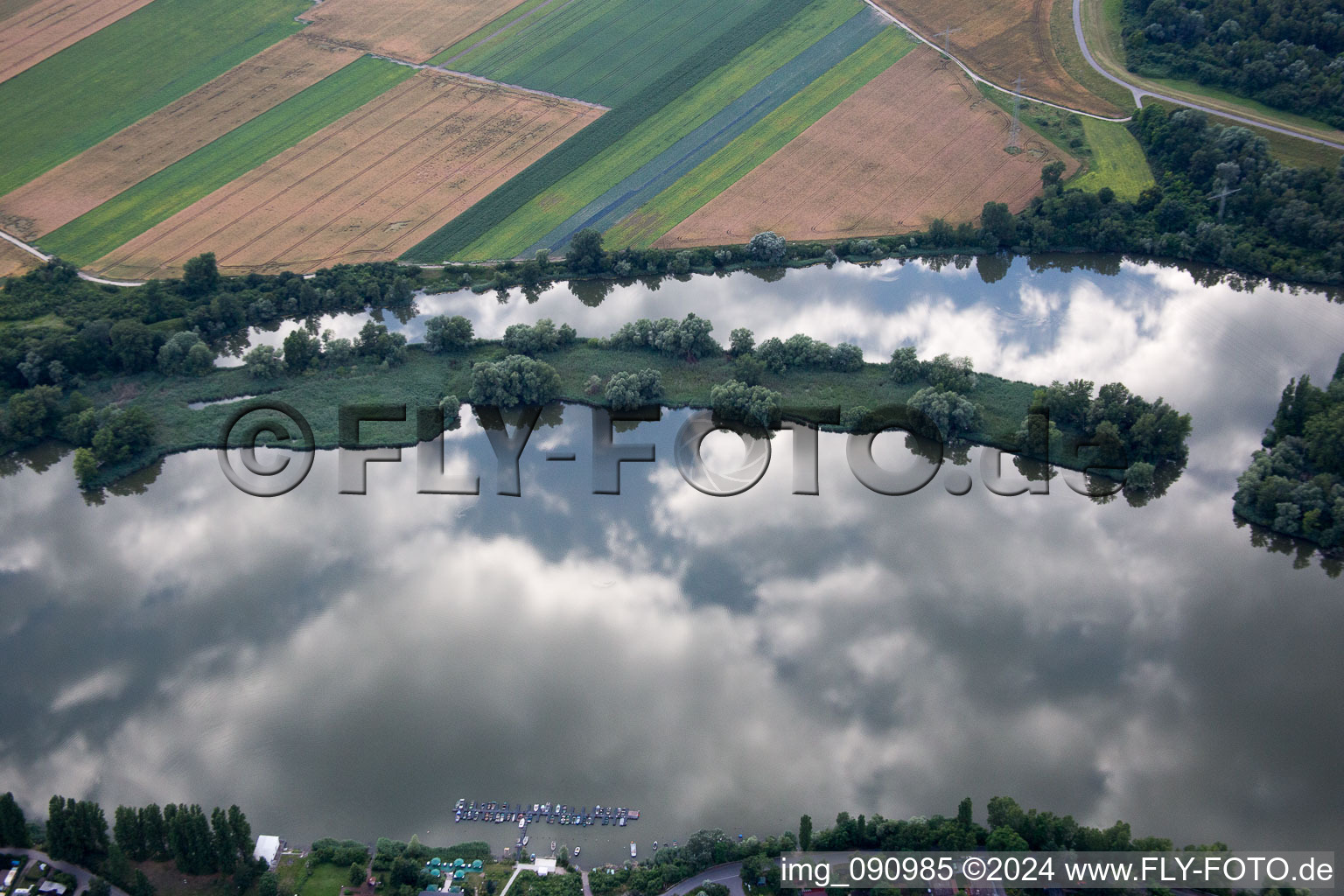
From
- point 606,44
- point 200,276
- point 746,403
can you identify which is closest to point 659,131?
point 606,44

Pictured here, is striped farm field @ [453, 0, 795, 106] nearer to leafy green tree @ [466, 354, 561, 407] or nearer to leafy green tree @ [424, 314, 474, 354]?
leafy green tree @ [424, 314, 474, 354]

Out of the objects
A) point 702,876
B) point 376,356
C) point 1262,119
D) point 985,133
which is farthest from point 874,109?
point 702,876

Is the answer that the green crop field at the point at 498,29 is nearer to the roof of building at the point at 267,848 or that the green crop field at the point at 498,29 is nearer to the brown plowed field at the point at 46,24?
the brown plowed field at the point at 46,24

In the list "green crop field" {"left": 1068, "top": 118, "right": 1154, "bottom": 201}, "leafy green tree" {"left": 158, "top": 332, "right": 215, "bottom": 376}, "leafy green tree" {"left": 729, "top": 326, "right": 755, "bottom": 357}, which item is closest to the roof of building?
"leafy green tree" {"left": 158, "top": 332, "right": 215, "bottom": 376}

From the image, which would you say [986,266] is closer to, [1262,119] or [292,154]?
[1262,119]

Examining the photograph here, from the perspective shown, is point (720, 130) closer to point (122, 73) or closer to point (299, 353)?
point (299, 353)
